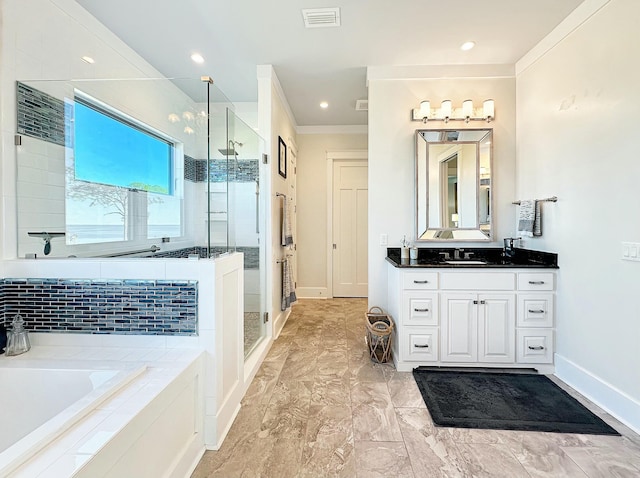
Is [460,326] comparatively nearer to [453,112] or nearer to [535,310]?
[535,310]

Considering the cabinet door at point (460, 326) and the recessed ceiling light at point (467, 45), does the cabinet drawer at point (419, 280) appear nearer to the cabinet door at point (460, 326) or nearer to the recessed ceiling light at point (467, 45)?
the cabinet door at point (460, 326)

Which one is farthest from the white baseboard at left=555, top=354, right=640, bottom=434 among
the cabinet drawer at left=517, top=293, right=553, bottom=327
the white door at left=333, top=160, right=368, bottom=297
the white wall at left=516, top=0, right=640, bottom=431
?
the white door at left=333, top=160, right=368, bottom=297

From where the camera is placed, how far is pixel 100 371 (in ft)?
4.72

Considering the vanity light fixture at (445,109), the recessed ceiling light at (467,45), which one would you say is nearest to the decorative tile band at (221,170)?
the vanity light fixture at (445,109)

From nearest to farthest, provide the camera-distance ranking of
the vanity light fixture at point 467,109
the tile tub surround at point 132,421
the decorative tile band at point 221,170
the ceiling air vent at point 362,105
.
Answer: the tile tub surround at point 132,421 → the decorative tile band at point 221,170 → the vanity light fixture at point 467,109 → the ceiling air vent at point 362,105

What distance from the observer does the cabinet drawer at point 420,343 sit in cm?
261

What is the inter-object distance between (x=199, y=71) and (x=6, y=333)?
2861 mm

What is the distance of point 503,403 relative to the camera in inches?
83.1

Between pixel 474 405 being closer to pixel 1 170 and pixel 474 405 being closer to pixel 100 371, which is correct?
pixel 100 371

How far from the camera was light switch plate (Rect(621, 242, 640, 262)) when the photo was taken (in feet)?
6.06

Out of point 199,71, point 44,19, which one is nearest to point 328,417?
point 44,19

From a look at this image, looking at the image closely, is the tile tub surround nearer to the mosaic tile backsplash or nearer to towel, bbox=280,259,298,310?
the mosaic tile backsplash

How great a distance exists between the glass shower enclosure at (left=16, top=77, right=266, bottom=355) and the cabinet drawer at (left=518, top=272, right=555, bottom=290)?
7.43ft

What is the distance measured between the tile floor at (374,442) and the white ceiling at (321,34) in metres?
2.76
